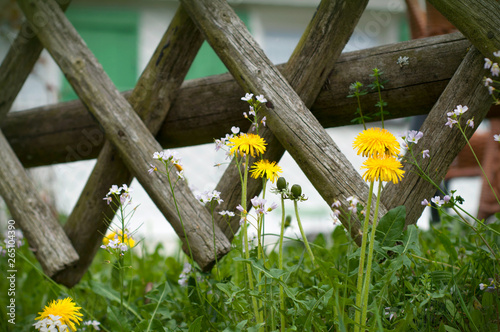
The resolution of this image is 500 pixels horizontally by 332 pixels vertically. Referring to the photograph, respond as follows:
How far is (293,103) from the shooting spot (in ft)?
4.23

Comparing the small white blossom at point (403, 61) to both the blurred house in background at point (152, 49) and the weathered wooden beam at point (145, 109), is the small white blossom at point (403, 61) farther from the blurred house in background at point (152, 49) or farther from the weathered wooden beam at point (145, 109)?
the blurred house in background at point (152, 49)

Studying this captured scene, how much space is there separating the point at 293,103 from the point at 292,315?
Answer: 58cm

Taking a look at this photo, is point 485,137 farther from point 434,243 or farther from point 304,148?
point 304,148

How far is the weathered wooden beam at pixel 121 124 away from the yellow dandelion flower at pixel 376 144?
0.65 meters

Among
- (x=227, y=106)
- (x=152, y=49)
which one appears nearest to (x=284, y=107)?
(x=227, y=106)

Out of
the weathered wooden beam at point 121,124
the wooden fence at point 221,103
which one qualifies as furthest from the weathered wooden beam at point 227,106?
the weathered wooden beam at point 121,124

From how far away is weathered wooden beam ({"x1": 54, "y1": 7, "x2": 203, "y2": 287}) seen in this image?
62.8 inches

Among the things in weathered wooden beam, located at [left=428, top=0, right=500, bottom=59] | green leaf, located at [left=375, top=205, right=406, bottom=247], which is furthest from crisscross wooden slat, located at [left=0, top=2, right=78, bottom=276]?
weathered wooden beam, located at [left=428, top=0, right=500, bottom=59]

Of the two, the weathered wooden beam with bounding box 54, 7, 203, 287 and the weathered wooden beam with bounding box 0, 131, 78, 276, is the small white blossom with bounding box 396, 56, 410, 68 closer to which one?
the weathered wooden beam with bounding box 54, 7, 203, 287

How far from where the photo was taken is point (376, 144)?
2.77 ft

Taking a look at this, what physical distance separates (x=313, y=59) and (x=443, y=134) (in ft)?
1.41

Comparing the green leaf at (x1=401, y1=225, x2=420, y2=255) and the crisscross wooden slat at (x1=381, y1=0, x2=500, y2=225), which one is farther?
the crisscross wooden slat at (x1=381, y1=0, x2=500, y2=225)

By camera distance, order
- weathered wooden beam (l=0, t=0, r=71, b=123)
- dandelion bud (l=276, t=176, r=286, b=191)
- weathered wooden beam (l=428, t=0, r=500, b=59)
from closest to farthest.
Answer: dandelion bud (l=276, t=176, r=286, b=191), weathered wooden beam (l=428, t=0, r=500, b=59), weathered wooden beam (l=0, t=0, r=71, b=123)

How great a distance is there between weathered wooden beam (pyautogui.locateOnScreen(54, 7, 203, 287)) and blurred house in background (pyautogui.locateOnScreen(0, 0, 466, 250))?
2.90m
